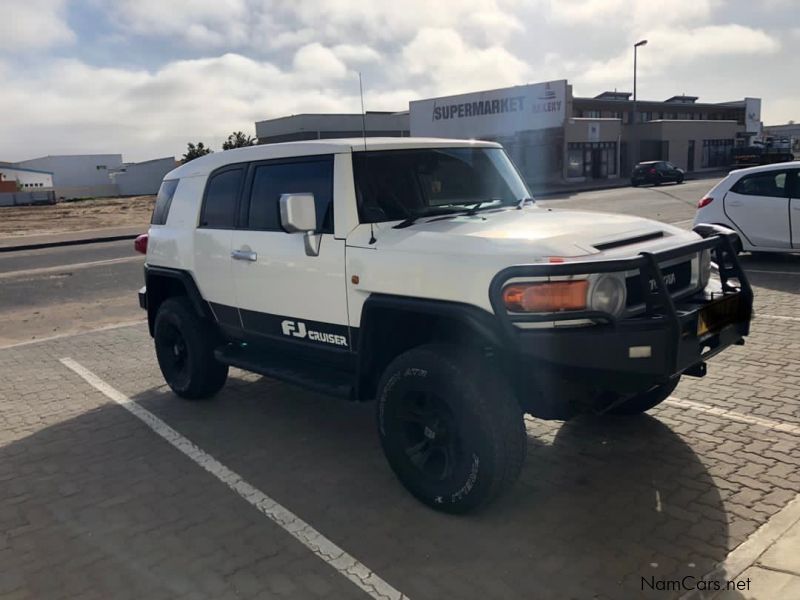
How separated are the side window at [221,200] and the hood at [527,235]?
1454 mm

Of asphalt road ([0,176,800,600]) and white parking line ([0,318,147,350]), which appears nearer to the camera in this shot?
asphalt road ([0,176,800,600])

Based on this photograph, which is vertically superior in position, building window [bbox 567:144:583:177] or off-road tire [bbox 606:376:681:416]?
building window [bbox 567:144:583:177]

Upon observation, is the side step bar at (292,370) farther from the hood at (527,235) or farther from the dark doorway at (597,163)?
the dark doorway at (597,163)

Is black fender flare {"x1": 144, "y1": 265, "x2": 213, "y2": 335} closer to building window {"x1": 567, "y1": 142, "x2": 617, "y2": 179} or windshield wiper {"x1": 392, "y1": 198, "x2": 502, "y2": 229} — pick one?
windshield wiper {"x1": 392, "y1": 198, "x2": 502, "y2": 229}

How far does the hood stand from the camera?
338cm

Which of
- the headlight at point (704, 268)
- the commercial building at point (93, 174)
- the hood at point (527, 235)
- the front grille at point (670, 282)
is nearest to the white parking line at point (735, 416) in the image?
the headlight at point (704, 268)

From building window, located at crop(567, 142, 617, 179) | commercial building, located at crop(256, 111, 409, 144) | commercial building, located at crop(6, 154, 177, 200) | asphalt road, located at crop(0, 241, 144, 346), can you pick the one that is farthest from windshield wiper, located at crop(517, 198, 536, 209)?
commercial building, located at crop(6, 154, 177, 200)

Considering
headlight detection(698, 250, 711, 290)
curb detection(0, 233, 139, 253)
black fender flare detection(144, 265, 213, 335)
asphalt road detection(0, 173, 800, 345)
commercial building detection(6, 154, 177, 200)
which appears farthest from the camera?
commercial building detection(6, 154, 177, 200)

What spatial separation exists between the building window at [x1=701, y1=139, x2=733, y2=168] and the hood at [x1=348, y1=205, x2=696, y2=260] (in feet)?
191

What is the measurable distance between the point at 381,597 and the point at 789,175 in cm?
947

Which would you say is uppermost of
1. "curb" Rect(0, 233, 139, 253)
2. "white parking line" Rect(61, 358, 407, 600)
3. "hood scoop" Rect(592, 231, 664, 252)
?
"hood scoop" Rect(592, 231, 664, 252)

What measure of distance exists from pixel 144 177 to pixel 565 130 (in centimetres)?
5218

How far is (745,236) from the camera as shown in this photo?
10359mm

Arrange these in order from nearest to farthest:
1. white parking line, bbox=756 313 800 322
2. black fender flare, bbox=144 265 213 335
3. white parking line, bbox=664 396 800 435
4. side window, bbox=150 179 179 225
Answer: white parking line, bbox=664 396 800 435 → black fender flare, bbox=144 265 213 335 → side window, bbox=150 179 179 225 → white parking line, bbox=756 313 800 322
